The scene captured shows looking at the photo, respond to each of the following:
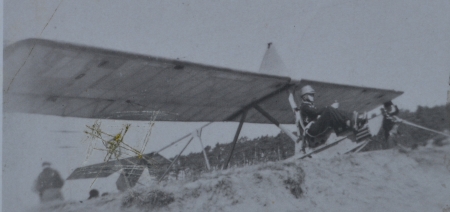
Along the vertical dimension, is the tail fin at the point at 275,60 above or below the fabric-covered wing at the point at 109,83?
above

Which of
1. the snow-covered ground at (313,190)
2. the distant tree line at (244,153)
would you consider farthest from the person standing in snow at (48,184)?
the distant tree line at (244,153)

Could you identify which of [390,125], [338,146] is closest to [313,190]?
[338,146]

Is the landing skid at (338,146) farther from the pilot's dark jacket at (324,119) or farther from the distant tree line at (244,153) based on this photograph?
the distant tree line at (244,153)

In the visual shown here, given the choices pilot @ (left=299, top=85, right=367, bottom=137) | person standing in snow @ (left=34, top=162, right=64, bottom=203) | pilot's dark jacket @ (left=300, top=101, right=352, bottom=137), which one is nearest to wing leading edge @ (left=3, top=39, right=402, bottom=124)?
pilot @ (left=299, top=85, right=367, bottom=137)

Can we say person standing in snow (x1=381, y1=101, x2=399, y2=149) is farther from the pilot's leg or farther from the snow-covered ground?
the pilot's leg

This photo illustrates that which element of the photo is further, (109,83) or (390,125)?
(109,83)

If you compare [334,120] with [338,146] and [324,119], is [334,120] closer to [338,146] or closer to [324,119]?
[324,119]
